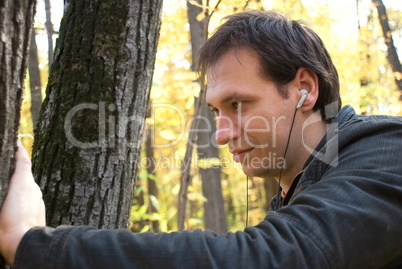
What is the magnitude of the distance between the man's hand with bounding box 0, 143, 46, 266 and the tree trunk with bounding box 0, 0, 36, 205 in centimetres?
2

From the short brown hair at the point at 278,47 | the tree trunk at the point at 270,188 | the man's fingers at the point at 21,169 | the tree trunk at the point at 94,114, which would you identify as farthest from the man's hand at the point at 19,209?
the tree trunk at the point at 270,188

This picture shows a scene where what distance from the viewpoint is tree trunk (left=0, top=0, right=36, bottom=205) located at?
1.12 metres

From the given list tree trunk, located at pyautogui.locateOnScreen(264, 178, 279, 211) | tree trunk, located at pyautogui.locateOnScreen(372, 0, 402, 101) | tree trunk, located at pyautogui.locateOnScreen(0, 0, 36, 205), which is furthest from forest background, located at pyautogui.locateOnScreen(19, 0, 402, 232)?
tree trunk, located at pyautogui.locateOnScreen(0, 0, 36, 205)

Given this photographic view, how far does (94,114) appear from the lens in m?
1.86

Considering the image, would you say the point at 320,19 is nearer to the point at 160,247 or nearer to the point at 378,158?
the point at 378,158

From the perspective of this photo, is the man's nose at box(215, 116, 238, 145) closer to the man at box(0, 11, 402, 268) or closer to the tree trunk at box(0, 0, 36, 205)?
the man at box(0, 11, 402, 268)

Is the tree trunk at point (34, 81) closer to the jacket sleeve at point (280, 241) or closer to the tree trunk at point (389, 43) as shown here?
the jacket sleeve at point (280, 241)

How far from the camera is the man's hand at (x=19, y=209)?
3.45 ft

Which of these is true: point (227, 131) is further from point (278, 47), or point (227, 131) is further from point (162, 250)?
point (162, 250)

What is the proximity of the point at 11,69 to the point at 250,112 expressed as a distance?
2.91ft

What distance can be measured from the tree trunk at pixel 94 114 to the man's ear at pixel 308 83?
677mm

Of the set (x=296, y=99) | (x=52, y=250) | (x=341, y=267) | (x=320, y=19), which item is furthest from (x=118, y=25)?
(x=320, y=19)

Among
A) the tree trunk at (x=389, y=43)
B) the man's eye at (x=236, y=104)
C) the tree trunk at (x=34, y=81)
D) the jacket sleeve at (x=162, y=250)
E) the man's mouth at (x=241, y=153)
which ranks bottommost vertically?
the jacket sleeve at (x=162, y=250)

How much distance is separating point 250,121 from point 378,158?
0.58 m
